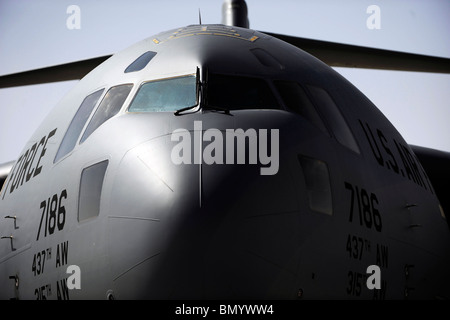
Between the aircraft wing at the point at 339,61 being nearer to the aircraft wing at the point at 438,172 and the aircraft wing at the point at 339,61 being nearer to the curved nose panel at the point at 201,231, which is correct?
the aircraft wing at the point at 438,172

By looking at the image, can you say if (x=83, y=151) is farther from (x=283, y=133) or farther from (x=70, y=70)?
(x=70, y=70)

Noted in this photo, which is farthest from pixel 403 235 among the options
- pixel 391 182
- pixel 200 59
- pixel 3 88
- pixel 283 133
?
pixel 3 88

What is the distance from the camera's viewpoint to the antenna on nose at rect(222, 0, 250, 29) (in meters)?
12.7

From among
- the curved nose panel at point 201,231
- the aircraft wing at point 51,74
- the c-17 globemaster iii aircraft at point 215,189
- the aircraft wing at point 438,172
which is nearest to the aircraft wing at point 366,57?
the aircraft wing at point 438,172

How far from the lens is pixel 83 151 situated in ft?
19.6

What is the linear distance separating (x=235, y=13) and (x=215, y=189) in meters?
8.28

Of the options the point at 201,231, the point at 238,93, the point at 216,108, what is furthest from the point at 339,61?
the point at 201,231

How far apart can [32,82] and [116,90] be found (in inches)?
215

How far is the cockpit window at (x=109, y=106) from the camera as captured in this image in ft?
20.2

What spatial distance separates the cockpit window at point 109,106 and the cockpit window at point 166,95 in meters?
0.15

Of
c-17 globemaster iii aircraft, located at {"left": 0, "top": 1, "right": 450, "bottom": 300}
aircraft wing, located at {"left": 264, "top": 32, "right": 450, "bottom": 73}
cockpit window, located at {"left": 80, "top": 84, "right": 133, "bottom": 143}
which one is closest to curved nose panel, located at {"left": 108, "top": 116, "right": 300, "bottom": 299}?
c-17 globemaster iii aircraft, located at {"left": 0, "top": 1, "right": 450, "bottom": 300}

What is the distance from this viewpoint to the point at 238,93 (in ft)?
19.9

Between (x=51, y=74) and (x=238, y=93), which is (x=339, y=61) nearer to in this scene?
(x=51, y=74)

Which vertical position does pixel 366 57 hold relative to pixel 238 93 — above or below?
above
